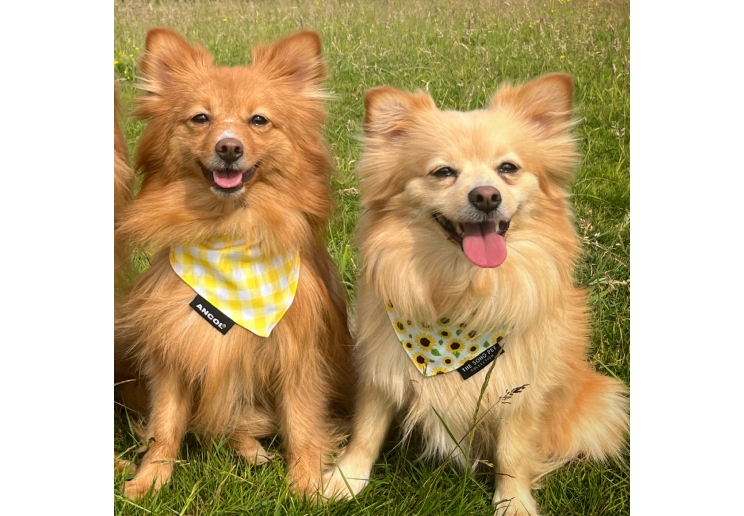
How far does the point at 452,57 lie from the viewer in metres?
3.49

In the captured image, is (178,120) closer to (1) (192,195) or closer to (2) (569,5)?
(1) (192,195)

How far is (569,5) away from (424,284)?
1.54 meters

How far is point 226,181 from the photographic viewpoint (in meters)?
2.51

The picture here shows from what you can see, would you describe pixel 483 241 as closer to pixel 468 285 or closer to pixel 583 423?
pixel 468 285

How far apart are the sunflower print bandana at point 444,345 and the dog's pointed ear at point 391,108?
0.66 metres

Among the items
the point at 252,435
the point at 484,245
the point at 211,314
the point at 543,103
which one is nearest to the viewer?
the point at 484,245

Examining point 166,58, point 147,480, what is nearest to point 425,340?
point 147,480

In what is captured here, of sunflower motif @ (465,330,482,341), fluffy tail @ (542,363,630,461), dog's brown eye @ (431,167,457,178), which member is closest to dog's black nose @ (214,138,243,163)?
dog's brown eye @ (431,167,457,178)

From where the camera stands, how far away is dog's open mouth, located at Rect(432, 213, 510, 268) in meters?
2.31

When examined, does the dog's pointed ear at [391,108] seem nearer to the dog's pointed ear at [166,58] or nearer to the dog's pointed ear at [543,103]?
the dog's pointed ear at [543,103]

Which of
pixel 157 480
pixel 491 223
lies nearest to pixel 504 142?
pixel 491 223

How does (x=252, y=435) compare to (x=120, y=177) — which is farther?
(x=252, y=435)

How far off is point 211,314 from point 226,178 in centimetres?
55

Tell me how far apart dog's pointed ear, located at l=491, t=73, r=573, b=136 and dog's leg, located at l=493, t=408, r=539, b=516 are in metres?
1.09
